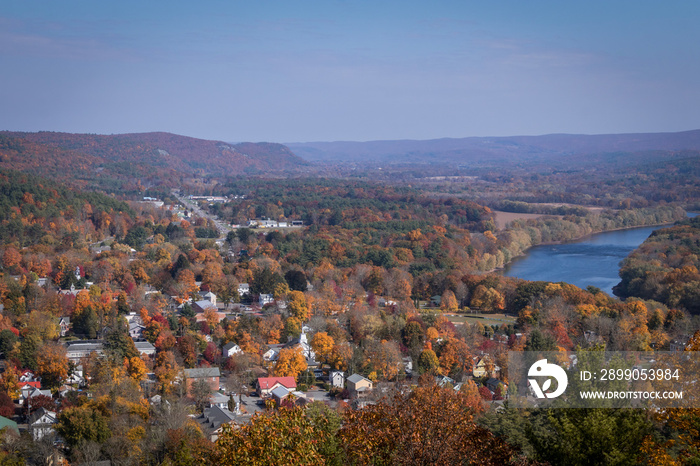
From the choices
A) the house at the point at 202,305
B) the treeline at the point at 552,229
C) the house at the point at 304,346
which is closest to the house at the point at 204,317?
the house at the point at 202,305

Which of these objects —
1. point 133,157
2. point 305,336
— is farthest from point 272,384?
point 133,157

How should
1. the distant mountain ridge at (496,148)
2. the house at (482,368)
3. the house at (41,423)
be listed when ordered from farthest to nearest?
the distant mountain ridge at (496,148)
the house at (482,368)
the house at (41,423)

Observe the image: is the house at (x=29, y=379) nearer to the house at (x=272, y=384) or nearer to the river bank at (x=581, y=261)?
the house at (x=272, y=384)

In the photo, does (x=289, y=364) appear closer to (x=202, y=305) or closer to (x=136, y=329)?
(x=136, y=329)

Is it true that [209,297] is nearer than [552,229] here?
Yes

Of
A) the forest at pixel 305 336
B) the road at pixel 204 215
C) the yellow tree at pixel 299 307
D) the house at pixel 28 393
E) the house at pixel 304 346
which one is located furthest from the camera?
the road at pixel 204 215

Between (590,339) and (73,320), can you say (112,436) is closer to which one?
(73,320)

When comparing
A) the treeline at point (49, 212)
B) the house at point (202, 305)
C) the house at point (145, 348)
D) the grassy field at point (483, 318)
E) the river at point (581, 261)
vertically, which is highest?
the treeline at point (49, 212)
